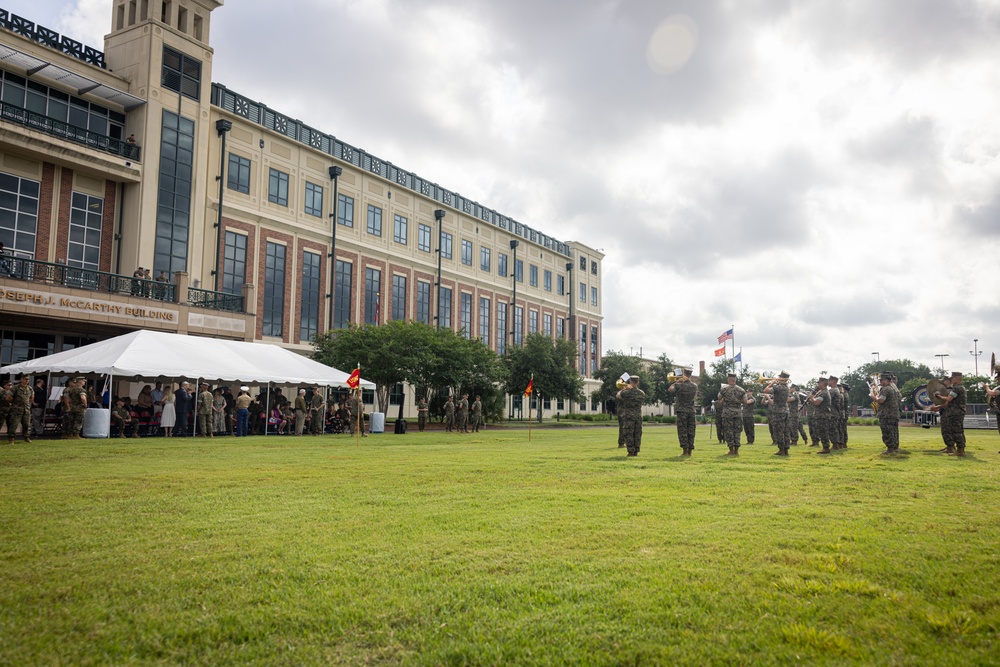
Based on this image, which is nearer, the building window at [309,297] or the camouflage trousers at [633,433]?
the camouflage trousers at [633,433]

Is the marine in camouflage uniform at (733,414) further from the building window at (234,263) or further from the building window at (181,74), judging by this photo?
the building window at (181,74)

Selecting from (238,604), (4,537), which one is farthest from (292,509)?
(238,604)

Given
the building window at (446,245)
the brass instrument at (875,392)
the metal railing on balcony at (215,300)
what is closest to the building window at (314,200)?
the metal railing on balcony at (215,300)

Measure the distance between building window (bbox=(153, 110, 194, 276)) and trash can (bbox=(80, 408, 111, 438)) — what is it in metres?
15.2

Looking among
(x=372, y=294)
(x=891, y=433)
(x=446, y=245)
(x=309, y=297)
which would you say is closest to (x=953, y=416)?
(x=891, y=433)

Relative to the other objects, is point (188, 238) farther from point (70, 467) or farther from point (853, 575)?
point (853, 575)

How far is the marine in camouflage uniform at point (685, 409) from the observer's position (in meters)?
17.2

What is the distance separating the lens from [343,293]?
1962 inches

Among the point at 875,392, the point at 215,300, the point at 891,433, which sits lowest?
the point at 891,433

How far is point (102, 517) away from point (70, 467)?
647 cm

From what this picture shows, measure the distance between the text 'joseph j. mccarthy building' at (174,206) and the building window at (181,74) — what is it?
7cm

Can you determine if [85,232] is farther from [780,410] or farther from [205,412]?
[780,410]

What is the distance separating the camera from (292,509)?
8.05 m

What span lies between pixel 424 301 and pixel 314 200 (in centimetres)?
1366
